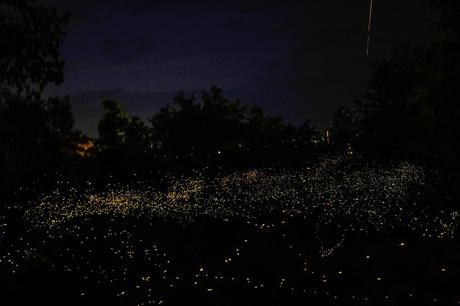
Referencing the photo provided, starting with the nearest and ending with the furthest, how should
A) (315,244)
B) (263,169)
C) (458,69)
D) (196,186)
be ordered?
(458,69), (315,244), (196,186), (263,169)

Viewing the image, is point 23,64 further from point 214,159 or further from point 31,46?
point 214,159

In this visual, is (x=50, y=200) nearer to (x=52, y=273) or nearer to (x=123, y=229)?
(x=123, y=229)

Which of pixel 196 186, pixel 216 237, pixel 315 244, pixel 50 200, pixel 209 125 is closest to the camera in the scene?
pixel 315 244

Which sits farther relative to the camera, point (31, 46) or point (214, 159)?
point (214, 159)

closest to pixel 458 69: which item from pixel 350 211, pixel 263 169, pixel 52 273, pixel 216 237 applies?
pixel 350 211

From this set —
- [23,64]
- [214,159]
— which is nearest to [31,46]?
[23,64]

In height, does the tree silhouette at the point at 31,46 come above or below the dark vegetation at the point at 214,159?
above

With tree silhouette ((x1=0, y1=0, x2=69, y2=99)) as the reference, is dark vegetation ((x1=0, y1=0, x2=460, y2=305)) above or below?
below

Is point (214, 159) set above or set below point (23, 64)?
below
